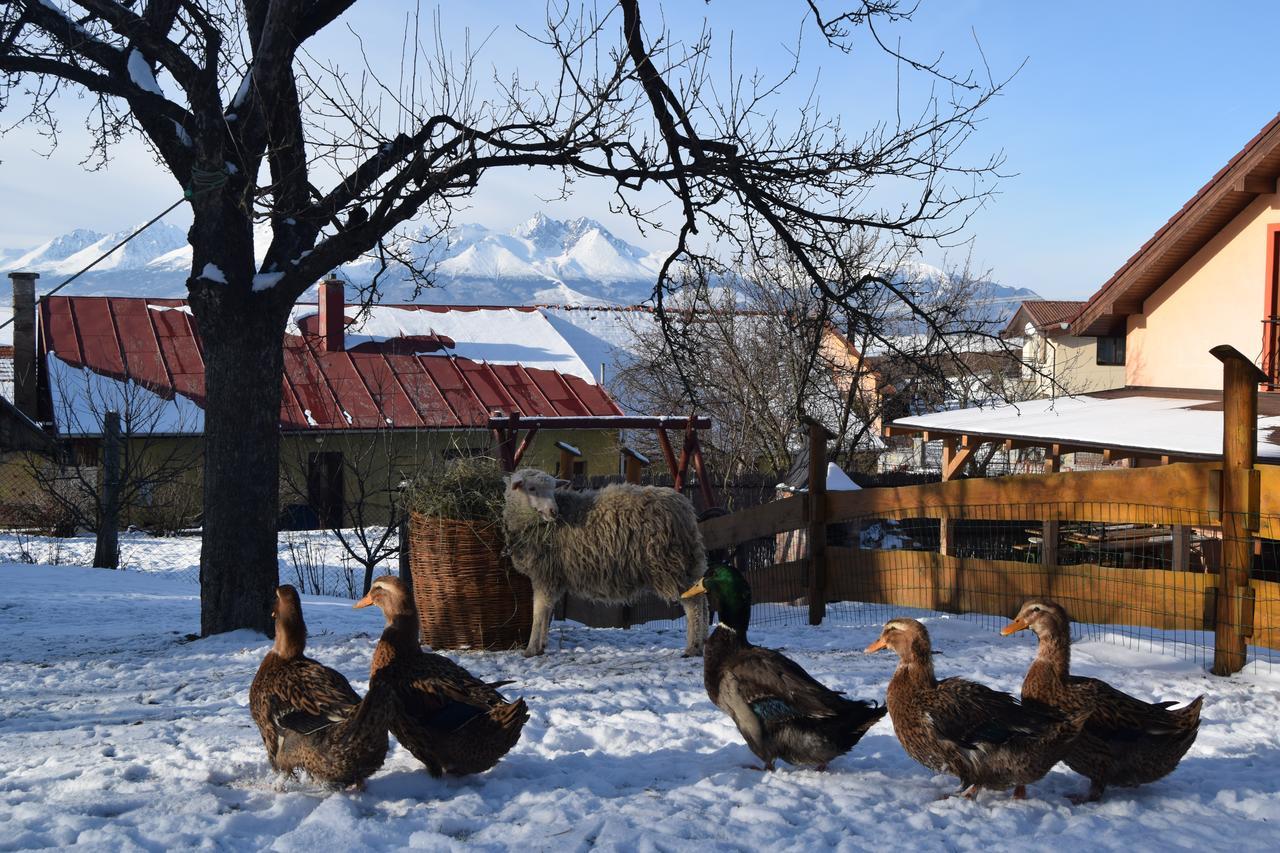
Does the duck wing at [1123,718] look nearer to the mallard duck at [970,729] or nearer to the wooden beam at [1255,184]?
the mallard duck at [970,729]

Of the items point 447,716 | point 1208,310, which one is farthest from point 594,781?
point 1208,310

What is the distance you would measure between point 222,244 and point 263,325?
71 cm

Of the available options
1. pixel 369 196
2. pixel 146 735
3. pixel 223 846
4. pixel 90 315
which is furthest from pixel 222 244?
pixel 90 315

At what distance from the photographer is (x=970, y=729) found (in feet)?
14.3

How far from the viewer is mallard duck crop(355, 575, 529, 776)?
179 inches

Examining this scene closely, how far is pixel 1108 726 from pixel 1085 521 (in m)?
3.87

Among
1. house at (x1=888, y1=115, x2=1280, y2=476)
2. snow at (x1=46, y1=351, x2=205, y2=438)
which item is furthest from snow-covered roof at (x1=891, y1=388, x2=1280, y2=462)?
snow at (x1=46, y1=351, x2=205, y2=438)

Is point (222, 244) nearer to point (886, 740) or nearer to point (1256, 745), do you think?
point (886, 740)

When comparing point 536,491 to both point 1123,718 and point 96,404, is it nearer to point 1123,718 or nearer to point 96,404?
point 1123,718

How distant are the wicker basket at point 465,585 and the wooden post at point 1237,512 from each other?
4.55 m

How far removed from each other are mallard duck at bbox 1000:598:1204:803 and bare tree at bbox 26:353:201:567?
17.2 m

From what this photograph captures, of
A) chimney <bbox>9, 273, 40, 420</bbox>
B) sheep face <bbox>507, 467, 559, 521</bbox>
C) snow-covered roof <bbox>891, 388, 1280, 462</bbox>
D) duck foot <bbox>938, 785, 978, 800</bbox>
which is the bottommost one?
duck foot <bbox>938, 785, 978, 800</bbox>

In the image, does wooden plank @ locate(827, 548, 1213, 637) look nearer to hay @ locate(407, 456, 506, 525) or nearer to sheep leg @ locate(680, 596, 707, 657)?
sheep leg @ locate(680, 596, 707, 657)

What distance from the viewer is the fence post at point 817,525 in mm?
9258
